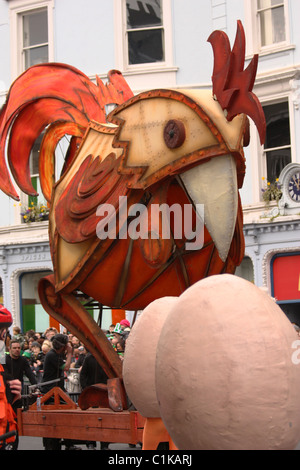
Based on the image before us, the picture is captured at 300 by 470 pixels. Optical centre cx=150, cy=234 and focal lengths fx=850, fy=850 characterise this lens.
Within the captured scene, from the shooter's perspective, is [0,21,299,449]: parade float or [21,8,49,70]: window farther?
[21,8,49,70]: window

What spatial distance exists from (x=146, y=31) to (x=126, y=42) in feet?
1.54

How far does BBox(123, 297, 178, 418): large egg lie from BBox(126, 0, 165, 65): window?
519 inches

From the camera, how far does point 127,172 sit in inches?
259

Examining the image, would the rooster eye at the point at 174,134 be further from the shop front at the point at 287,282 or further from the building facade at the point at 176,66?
the shop front at the point at 287,282

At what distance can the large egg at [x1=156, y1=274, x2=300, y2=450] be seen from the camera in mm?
3133

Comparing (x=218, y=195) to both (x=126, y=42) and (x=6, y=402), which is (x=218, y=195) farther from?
(x=126, y=42)

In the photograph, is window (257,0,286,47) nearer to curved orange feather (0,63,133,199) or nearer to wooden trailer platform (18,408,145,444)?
curved orange feather (0,63,133,199)

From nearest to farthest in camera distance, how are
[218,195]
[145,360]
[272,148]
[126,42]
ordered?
[145,360], [218,195], [272,148], [126,42]

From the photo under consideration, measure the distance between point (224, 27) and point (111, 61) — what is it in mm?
2531

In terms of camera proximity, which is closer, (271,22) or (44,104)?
(44,104)

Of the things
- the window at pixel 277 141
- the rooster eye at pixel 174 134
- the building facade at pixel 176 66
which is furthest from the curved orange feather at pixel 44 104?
the window at pixel 277 141

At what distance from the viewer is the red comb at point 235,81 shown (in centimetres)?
600

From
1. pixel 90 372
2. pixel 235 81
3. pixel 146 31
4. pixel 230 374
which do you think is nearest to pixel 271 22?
pixel 146 31

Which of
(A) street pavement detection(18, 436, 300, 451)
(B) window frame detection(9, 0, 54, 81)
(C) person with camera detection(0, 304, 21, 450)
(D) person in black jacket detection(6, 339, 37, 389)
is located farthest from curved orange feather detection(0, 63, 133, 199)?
(B) window frame detection(9, 0, 54, 81)
